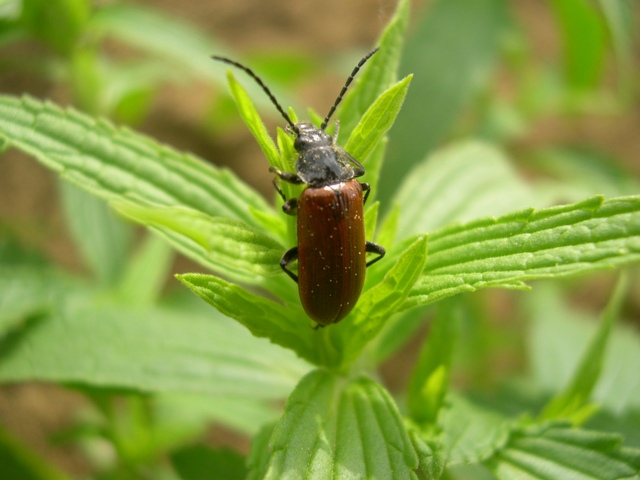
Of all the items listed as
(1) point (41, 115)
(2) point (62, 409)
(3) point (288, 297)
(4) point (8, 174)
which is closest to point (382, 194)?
(3) point (288, 297)

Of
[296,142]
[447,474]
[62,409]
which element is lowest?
[62,409]

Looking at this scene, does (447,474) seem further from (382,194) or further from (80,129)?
(80,129)

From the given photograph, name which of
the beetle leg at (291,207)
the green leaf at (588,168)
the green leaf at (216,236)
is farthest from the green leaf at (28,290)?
the green leaf at (588,168)

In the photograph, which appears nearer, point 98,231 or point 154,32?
point 154,32

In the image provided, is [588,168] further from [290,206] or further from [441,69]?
[290,206]

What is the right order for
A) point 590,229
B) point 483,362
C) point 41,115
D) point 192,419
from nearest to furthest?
point 590,229 → point 41,115 → point 192,419 → point 483,362

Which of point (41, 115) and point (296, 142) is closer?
point (41, 115)

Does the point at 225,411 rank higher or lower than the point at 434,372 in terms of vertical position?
lower

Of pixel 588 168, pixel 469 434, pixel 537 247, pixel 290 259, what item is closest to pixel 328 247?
pixel 290 259
